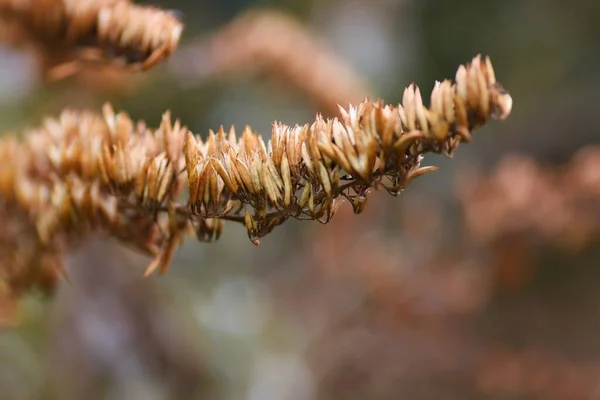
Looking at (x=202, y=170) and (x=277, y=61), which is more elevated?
(x=277, y=61)

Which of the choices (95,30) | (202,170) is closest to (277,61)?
(95,30)

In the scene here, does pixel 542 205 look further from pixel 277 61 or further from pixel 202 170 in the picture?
pixel 202 170

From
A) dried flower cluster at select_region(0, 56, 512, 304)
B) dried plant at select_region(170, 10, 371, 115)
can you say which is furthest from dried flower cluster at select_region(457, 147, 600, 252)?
dried flower cluster at select_region(0, 56, 512, 304)

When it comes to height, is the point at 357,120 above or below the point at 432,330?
below

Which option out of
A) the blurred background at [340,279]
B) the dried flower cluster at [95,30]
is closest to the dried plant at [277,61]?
the blurred background at [340,279]

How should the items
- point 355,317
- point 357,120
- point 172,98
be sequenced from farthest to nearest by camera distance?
point 172,98, point 355,317, point 357,120

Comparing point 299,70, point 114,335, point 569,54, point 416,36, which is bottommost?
point 114,335

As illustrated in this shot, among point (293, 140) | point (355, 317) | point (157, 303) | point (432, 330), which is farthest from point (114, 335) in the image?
point (293, 140)

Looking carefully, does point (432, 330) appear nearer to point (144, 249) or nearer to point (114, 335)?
point (114, 335)
